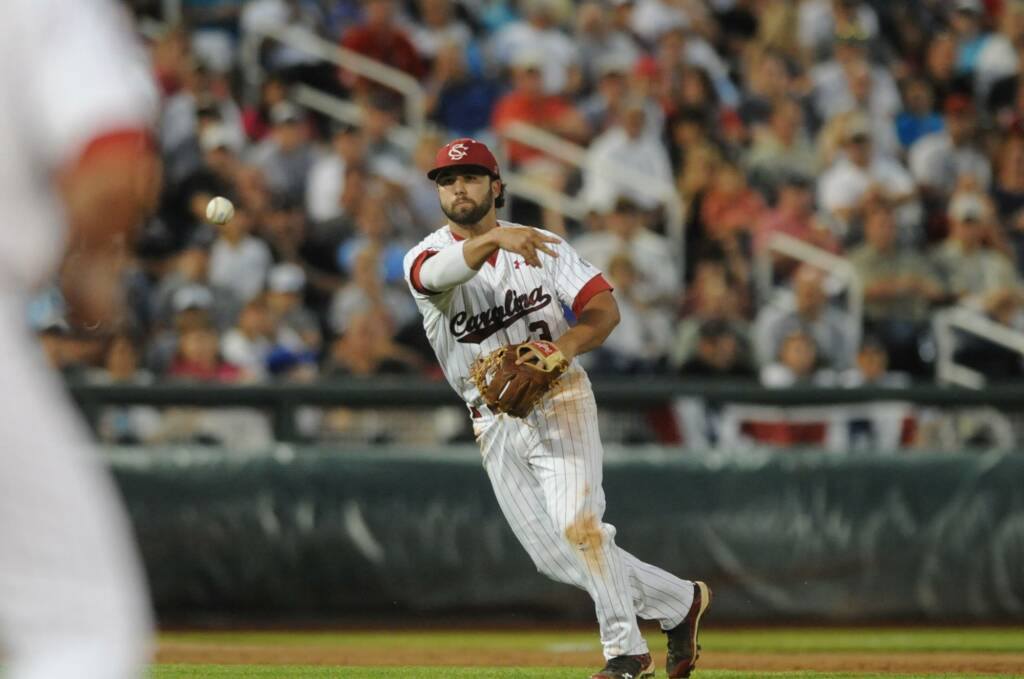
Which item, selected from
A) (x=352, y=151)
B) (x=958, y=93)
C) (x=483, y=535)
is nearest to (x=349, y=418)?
(x=483, y=535)

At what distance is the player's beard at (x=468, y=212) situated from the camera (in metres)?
6.27

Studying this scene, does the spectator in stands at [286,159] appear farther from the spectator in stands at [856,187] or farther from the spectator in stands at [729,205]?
the spectator in stands at [856,187]

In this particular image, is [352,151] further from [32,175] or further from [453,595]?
[32,175]

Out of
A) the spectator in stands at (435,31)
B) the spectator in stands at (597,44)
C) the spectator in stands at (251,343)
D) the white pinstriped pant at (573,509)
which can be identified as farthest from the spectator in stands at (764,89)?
the white pinstriped pant at (573,509)

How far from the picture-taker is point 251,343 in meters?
10.4

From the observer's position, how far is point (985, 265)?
11602mm

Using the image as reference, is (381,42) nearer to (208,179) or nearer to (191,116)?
(191,116)

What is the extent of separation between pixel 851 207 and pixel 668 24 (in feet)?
8.04

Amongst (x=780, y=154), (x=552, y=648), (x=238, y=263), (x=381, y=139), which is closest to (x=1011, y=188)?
(x=780, y=154)

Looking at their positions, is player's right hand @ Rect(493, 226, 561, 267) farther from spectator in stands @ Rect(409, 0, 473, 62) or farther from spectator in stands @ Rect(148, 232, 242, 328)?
spectator in stands @ Rect(409, 0, 473, 62)

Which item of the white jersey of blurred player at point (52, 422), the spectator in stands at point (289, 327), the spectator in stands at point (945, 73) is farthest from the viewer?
the spectator in stands at point (945, 73)

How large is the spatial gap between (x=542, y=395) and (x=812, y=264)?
219 inches

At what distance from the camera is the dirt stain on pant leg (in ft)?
19.9

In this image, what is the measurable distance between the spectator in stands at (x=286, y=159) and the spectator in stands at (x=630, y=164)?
197 centimetres
